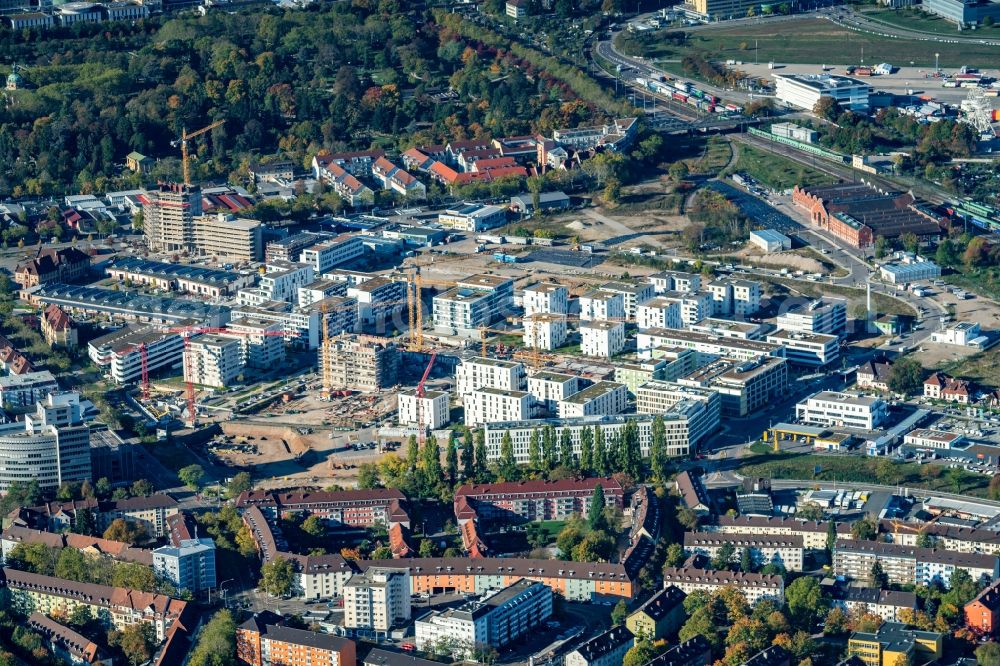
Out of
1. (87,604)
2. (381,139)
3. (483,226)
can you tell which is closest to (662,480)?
(87,604)

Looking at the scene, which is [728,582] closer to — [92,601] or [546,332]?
[92,601]

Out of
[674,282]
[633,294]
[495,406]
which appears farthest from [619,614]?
[674,282]

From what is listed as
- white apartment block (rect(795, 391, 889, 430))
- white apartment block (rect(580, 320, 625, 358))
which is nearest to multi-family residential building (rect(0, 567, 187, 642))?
white apartment block (rect(795, 391, 889, 430))

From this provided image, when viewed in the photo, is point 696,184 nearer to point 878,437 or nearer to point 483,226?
point 483,226

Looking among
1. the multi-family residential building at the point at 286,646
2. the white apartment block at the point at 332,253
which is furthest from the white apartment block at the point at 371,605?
the white apartment block at the point at 332,253

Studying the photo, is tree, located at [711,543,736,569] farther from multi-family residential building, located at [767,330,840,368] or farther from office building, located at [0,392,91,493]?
office building, located at [0,392,91,493]

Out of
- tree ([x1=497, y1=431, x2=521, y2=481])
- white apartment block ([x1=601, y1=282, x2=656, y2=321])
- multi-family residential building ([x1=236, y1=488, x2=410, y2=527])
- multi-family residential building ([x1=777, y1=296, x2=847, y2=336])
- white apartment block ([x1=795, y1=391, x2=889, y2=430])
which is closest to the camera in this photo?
multi-family residential building ([x1=236, y1=488, x2=410, y2=527])
